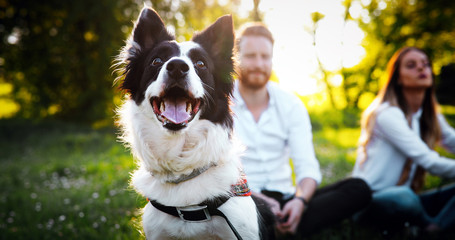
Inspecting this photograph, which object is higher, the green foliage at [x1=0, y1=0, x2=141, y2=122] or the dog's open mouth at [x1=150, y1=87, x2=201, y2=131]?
the green foliage at [x1=0, y1=0, x2=141, y2=122]

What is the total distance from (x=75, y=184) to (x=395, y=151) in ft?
16.0

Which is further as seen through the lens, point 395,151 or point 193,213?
point 395,151

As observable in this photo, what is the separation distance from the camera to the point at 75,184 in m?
4.95

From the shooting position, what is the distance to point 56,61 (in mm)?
10750

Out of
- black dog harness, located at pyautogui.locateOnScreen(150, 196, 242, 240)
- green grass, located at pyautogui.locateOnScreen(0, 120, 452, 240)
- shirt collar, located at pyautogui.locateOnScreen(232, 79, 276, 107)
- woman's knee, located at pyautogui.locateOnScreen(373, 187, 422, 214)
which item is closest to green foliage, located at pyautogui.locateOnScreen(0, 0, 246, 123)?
green grass, located at pyautogui.locateOnScreen(0, 120, 452, 240)

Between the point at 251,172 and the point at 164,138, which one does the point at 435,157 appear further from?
the point at 164,138

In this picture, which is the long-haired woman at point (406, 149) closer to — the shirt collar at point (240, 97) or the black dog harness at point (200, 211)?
the shirt collar at point (240, 97)

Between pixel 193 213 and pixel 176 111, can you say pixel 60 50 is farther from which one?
pixel 193 213

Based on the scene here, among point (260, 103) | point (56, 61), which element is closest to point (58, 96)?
point (56, 61)

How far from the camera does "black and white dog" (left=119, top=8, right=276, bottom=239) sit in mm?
1841

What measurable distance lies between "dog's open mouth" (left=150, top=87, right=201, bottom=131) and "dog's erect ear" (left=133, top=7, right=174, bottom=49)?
0.55 m

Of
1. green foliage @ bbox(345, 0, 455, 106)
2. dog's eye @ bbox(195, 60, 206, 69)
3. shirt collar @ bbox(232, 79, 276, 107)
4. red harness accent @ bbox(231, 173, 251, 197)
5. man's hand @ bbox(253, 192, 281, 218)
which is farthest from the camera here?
green foliage @ bbox(345, 0, 455, 106)

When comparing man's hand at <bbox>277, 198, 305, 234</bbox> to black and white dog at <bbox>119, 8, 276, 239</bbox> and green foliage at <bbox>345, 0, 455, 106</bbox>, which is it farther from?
green foliage at <bbox>345, 0, 455, 106</bbox>

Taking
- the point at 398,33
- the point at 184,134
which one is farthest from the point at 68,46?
the point at 398,33
